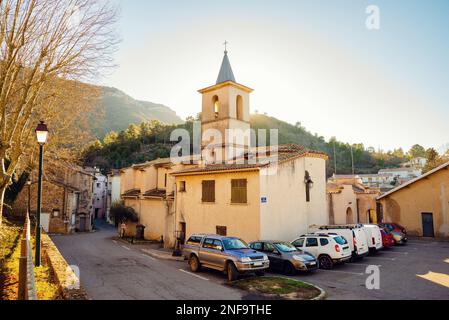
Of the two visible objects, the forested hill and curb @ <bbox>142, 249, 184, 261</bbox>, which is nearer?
curb @ <bbox>142, 249, 184, 261</bbox>

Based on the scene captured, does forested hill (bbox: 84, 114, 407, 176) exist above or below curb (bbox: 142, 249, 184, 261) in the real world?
above

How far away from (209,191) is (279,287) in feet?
33.9

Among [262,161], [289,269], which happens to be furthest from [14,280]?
[262,161]

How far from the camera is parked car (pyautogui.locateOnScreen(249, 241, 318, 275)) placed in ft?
45.3

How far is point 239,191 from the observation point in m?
18.6

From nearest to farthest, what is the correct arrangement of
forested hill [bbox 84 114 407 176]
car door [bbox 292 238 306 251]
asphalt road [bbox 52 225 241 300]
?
asphalt road [bbox 52 225 241 300] < car door [bbox 292 238 306 251] < forested hill [bbox 84 114 407 176]

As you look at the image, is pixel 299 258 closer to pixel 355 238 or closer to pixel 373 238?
pixel 355 238

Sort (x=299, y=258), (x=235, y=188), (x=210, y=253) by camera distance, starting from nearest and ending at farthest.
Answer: (x=299, y=258) → (x=210, y=253) → (x=235, y=188)

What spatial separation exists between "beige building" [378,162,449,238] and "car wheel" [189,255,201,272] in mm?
20541

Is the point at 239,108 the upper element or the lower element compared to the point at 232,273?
upper

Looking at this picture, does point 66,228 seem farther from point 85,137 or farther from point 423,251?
point 423,251

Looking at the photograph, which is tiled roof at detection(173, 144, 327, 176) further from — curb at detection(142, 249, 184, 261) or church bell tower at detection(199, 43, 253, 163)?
curb at detection(142, 249, 184, 261)

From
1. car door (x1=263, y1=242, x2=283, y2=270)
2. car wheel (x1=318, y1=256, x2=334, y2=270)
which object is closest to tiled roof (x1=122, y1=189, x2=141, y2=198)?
car door (x1=263, y1=242, x2=283, y2=270)
